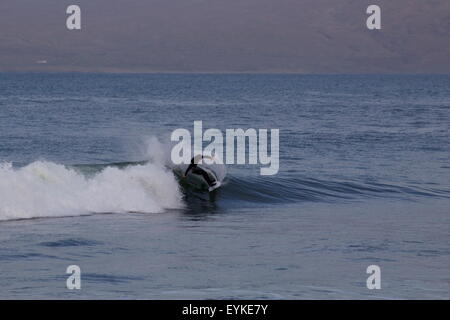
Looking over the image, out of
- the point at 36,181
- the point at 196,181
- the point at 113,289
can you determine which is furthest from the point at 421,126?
the point at 113,289

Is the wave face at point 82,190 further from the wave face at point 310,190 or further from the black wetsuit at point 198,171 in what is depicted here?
the wave face at point 310,190

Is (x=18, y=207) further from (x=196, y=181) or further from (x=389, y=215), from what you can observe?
(x=389, y=215)

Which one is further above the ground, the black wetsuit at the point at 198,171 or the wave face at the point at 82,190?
the black wetsuit at the point at 198,171

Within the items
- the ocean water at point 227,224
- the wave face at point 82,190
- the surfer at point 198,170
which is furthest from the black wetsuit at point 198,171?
the wave face at point 82,190

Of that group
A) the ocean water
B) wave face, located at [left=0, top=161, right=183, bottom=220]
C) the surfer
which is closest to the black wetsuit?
the surfer

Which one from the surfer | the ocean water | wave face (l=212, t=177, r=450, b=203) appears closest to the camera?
the ocean water

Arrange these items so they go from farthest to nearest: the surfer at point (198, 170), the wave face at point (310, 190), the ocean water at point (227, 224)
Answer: the wave face at point (310, 190) < the surfer at point (198, 170) < the ocean water at point (227, 224)

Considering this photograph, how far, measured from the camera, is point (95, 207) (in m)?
22.4

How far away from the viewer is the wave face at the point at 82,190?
21.5 metres

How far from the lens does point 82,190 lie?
23.5 meters

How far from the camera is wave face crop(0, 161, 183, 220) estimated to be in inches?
845

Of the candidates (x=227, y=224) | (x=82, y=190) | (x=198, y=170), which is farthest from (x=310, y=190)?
(x=82, y=190)

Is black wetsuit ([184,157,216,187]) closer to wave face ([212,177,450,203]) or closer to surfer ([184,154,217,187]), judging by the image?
surfer ([184,154,217,187])

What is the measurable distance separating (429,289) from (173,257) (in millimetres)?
4782
